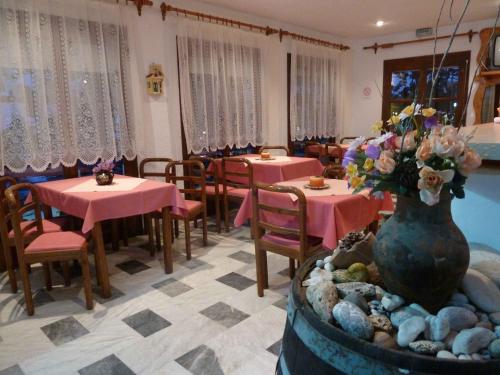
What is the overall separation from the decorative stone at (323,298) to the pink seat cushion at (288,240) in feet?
4.49

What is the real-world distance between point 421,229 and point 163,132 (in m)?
3.30

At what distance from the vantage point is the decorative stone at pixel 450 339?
0.71 m

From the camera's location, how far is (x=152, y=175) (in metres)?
3.46

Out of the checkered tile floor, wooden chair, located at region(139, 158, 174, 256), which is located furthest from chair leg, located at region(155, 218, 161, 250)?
the checkered tile floor

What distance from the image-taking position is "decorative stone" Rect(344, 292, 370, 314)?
835mm

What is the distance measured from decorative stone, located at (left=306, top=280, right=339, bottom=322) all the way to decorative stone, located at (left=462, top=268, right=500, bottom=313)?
31 cm

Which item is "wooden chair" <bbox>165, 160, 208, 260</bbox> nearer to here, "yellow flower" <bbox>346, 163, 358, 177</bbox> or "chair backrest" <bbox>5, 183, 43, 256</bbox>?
"chair backrest" <bbox>5, 183, 43, 256</bbox>

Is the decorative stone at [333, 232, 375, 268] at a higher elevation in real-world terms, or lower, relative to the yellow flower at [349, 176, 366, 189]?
lower

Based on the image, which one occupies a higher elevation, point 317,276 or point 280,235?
point 317,276

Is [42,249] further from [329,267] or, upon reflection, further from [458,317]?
[458,317]

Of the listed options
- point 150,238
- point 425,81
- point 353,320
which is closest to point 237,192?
point 150,238

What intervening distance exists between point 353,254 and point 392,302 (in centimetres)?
24

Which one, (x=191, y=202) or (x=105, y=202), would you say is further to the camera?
(x=191, y=202)

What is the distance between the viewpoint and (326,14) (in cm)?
445
